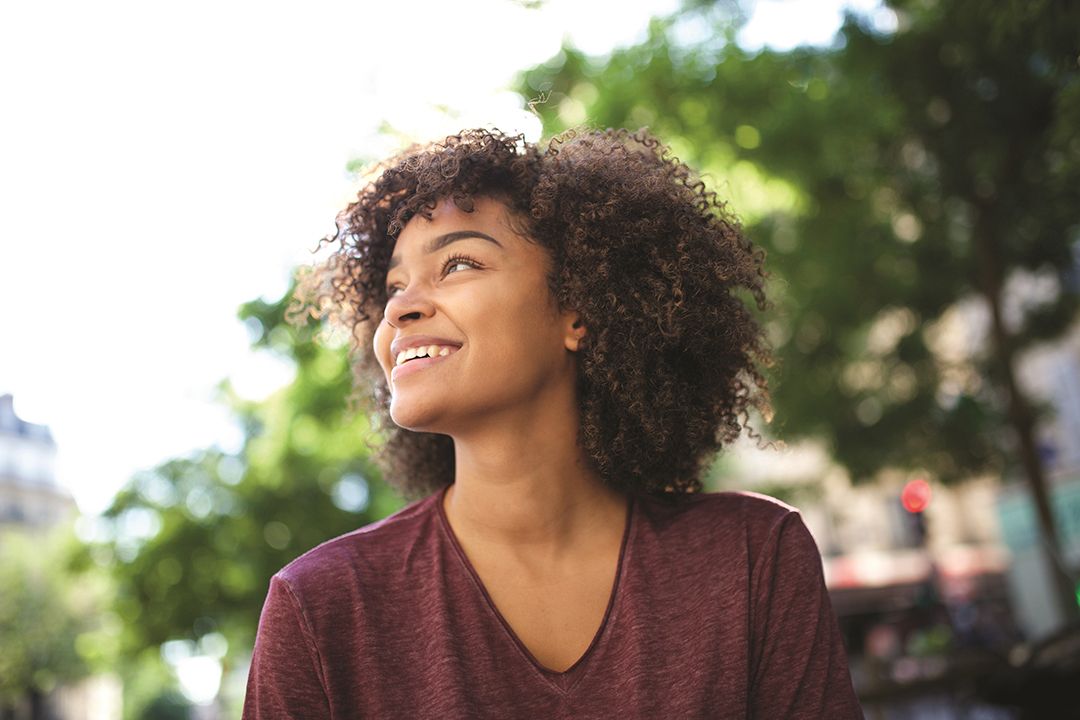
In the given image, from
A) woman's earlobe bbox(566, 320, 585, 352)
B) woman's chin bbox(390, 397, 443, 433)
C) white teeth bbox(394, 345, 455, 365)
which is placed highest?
woman's earlobe bbox(566, 320, 585, 352)

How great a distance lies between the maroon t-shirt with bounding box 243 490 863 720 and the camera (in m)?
2.14

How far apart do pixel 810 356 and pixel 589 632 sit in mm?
10103

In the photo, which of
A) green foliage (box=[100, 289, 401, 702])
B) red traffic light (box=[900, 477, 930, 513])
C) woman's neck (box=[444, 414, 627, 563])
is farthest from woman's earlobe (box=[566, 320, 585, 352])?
red traffic light (box=[900, 477, 930, 513])

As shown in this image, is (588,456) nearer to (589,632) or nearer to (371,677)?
(589,632)

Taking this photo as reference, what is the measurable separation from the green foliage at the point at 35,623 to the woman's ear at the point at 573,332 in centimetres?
4200

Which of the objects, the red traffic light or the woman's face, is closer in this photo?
the woman's face

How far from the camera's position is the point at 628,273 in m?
2.70

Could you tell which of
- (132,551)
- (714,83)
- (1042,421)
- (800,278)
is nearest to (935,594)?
(1042,421)

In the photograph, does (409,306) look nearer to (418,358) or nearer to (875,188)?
(418,358)

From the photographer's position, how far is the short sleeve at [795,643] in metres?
2.27

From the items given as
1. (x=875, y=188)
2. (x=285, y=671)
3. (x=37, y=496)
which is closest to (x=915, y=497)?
(x=875, y=188)

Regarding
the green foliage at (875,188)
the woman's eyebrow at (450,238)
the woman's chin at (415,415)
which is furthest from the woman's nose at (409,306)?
the green foliage at (875,188)

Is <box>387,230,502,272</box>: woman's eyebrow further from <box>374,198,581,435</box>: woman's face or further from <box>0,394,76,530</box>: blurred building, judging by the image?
<box>0,394,76,530</box>: blurred building

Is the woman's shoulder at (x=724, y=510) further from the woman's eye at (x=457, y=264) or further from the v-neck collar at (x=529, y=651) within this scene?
the woman's eye at (x=457, y=264)
